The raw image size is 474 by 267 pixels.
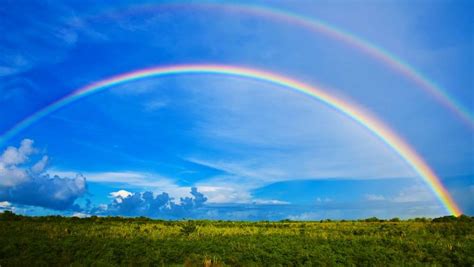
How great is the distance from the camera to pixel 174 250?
81.5ft

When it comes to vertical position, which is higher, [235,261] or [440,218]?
[440,218]

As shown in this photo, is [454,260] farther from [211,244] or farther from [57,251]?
[57,251]

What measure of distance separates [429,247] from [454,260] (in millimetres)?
3268

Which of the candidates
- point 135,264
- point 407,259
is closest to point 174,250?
point 135,264

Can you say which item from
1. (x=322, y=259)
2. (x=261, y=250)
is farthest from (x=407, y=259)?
(x=261, y=250)

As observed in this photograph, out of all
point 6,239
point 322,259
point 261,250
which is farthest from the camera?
point 6,239

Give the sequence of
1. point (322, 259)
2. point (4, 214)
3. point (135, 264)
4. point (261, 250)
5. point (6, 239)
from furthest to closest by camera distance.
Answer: point (4, 214) → point (6, 239) → point (261, 250) → point (322, 259) → point (135, 264)

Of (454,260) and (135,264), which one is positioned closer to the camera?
(135,264)

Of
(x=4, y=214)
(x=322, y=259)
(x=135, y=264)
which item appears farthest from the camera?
(x=4, y=214)

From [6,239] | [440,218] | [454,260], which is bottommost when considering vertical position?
[454,260]

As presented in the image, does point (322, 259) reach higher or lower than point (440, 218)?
lower

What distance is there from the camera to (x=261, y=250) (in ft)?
83.7

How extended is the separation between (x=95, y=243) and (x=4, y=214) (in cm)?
3642

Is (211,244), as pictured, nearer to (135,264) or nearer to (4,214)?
(135,264)
